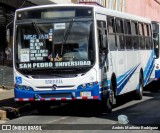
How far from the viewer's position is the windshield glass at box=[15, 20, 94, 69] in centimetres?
1441

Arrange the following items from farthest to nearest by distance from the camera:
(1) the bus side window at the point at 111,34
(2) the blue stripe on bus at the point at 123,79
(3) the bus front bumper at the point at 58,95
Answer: (2) the blue stripe on bus at the point at 123,79
(1) the bus side window at the point at 111,34
(3) the bus front bumper at the point at 58,95

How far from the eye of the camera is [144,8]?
6097cm

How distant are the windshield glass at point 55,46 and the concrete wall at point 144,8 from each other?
3628cm

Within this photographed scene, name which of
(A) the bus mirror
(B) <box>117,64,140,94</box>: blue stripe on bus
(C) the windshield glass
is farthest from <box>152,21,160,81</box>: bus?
(C) the windshield glass

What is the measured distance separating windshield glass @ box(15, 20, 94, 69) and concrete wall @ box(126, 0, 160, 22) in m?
36.3

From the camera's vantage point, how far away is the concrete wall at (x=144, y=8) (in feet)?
173

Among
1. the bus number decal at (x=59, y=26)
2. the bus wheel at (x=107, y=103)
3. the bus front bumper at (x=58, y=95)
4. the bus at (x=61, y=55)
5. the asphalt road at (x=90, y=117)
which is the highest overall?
the bus number decal at (x=59, y=26)

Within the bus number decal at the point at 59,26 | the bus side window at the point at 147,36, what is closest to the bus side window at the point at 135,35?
the bus side window at the point at 147,36

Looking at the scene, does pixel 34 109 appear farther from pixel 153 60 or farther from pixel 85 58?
pixel 153 60

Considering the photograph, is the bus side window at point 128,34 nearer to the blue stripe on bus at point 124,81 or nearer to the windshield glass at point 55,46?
the blue stripe on bus at point 124,81

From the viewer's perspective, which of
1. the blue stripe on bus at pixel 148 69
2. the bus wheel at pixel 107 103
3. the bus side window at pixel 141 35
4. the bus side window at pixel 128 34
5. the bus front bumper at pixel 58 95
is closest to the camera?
the bus front bumper at pixel 58 95

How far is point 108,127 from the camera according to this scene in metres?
12.2

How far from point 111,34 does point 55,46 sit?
7.89 ft

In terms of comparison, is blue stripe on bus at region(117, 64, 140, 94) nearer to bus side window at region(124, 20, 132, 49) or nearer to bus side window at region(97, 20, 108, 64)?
bus side window at region(124, 20, 132, 49)
